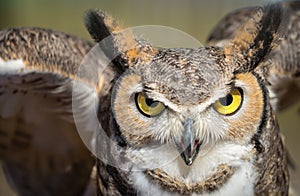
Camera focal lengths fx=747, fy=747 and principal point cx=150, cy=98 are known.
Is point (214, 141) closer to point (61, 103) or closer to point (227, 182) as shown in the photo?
point (227, 182)

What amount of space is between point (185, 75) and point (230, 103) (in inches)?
5.7

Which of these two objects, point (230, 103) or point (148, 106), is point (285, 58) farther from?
point (148, 106)

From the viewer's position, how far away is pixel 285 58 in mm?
2920

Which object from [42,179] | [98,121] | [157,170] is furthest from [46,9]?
[157,170]

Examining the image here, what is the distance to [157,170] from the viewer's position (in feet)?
7.18

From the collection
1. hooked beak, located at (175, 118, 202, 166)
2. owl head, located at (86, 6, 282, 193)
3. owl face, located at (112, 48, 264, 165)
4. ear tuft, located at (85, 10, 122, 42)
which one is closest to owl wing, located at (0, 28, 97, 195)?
ear tuft, located at (85, 10, 122, 42)

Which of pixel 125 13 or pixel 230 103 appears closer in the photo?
pixel 230 103

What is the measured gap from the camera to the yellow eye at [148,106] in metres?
2.01

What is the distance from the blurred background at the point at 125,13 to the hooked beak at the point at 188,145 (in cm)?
422

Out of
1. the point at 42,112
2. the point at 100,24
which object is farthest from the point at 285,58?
the point at 42,112

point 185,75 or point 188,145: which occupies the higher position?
point 185,75

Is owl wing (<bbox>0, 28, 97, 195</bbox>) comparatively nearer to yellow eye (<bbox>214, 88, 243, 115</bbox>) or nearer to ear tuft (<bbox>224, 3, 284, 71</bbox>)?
ear tuft (<bbox>224, 3, 284, 71</bbox>)

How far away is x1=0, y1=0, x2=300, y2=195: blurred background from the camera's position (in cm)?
668

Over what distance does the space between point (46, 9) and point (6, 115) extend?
15.5 ft
